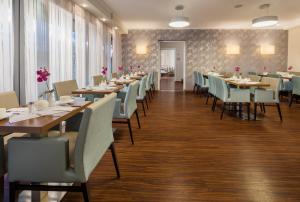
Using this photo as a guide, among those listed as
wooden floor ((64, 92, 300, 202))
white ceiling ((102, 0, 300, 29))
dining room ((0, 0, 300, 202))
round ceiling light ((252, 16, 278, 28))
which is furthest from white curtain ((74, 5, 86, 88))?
round ceiling light ((252, 16, 278, 28))

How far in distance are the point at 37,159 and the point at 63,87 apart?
298cm

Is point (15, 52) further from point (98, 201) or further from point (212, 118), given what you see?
point (212, 118)

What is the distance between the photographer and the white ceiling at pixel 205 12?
771cm

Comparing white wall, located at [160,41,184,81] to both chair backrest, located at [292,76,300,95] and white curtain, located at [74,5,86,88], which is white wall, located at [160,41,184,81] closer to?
chair backrest, located at [292,76,300,95]

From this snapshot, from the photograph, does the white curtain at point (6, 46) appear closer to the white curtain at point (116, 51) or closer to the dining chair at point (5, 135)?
the dining chair at point (5, 135)

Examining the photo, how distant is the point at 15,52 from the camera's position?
456 centimetres

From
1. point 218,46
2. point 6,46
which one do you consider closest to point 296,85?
point 218,46

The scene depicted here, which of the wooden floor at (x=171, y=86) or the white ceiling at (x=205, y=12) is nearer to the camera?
the white ceiling at (x=205, y=12)

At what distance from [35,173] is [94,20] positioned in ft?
24.4

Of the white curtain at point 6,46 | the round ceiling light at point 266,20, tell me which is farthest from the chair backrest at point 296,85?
the white curtain at point 6,46

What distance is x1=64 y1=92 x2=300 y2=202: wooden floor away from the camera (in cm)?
274

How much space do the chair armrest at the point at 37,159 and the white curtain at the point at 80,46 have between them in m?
5.57

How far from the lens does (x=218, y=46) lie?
12.9 m

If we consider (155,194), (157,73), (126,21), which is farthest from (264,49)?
(155,194)
